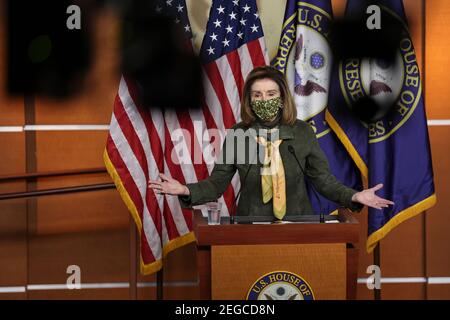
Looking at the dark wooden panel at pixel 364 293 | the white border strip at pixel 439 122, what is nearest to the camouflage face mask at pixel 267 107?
the white border strip at pixel 439 122

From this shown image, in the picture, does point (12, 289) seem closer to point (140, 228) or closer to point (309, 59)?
point (140, 228)

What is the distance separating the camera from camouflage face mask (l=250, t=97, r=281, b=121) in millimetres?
3109

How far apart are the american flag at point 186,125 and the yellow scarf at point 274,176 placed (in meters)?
0.82

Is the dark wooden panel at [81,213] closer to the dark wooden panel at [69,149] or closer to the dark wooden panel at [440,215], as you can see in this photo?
the dark wooden panel at [69,149]

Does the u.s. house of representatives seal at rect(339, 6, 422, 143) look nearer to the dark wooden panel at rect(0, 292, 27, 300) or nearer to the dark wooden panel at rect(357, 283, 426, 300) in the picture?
the dark wooden panel at rect(357, 283, 426, 300)

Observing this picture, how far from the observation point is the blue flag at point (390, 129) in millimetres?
3828

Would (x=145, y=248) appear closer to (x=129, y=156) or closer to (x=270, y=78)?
(x=129, y=156)

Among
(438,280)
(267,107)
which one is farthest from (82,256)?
(438,280)

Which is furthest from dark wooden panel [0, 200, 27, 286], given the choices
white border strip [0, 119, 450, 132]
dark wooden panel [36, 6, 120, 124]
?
dark wooden panel [36, 6, 120, 124]

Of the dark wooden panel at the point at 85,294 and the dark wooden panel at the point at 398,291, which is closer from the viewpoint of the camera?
the dark wooden panel at the point at 85,294

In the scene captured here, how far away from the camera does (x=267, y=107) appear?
3.11m

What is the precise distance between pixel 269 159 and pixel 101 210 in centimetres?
149
